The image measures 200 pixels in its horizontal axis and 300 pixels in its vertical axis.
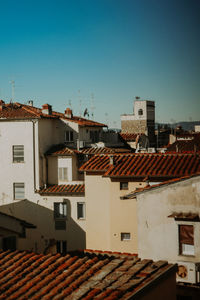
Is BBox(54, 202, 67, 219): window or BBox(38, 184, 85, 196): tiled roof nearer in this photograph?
BBox(38, 184, 85, 196): tiled roof

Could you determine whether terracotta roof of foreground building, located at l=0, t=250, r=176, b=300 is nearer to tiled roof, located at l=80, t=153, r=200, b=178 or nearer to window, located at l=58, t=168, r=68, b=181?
tiled roof, located at l=80, t=153, r=200, b=178

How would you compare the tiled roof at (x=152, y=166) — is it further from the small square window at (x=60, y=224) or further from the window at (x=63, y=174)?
the window at (x=63, y=174)

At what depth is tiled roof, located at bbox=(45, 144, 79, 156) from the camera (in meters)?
32.7

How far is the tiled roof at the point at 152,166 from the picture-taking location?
20875mm

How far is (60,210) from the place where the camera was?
1233 inches

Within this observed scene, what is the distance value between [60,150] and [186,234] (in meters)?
19.9

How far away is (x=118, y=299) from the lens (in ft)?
26.7

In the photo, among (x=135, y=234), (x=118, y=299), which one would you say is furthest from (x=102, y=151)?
(x=118, y=299)

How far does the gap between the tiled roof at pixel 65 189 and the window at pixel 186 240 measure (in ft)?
53.1

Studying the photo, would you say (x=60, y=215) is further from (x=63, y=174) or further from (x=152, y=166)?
(x=152, y=166)

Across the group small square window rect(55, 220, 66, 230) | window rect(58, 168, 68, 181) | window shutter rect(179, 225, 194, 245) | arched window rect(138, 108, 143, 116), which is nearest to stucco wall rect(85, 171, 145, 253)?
small square window rect(55, 220, 66, 230)

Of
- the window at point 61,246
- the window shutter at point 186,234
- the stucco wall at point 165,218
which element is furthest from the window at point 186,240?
the window at point 61,246

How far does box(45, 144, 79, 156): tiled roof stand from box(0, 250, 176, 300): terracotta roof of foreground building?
21633 mm

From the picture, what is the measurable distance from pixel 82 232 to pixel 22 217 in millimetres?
4692
